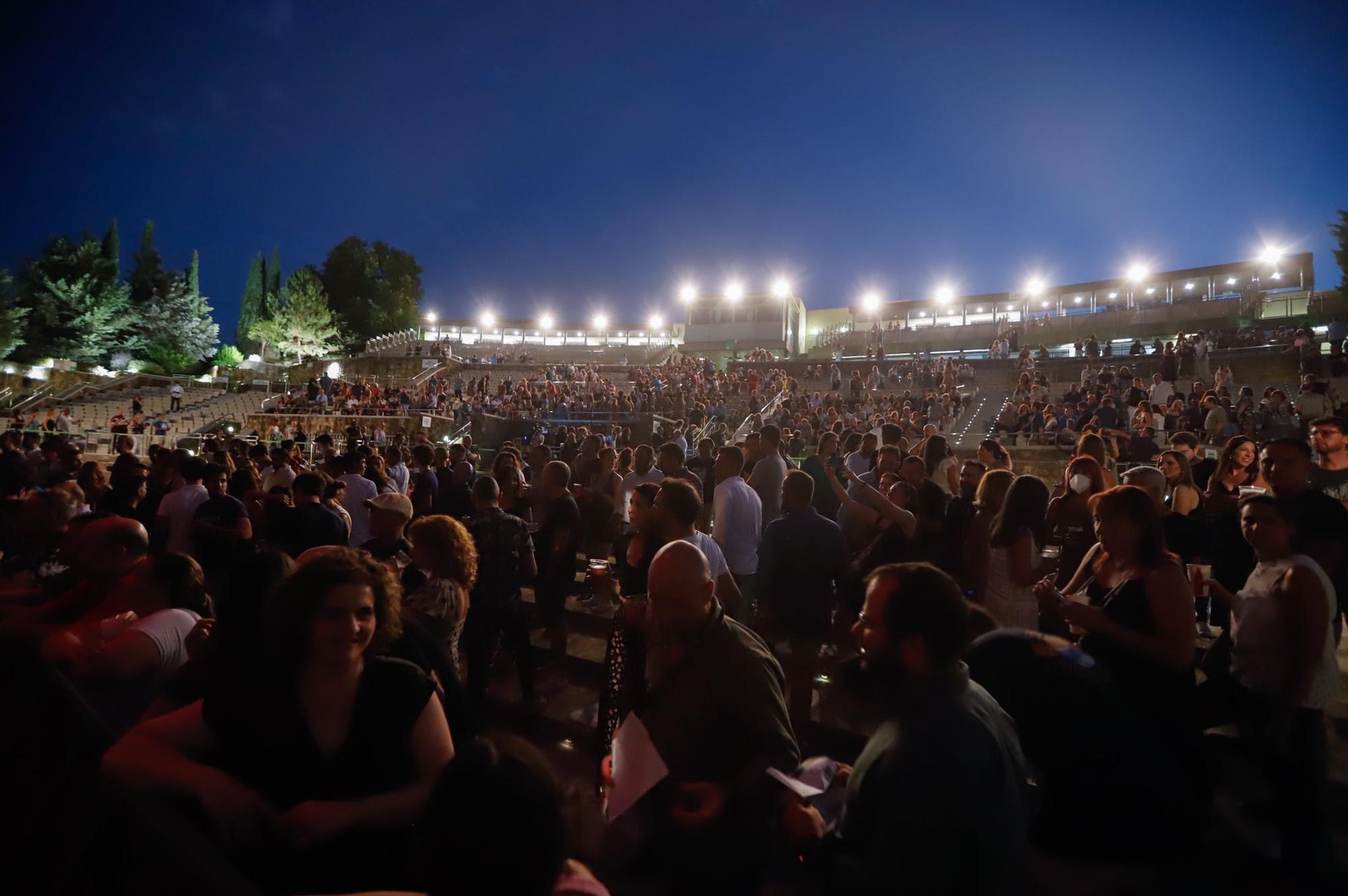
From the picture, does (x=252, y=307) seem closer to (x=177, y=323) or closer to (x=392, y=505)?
(x=177, y=323)

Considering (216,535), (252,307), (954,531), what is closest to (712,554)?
(954,531)

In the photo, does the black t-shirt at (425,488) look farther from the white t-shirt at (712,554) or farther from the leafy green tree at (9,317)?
the leafy green tree at (9,317)

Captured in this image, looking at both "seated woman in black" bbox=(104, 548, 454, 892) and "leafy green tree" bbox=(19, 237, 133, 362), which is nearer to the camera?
"seated woman in black" bbox=(104, 548, 454, 892)

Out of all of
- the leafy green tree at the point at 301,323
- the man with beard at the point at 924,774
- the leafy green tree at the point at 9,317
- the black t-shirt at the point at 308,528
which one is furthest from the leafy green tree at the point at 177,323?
the man with beard at the point at 924,774

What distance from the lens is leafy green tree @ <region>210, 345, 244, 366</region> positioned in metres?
49.3

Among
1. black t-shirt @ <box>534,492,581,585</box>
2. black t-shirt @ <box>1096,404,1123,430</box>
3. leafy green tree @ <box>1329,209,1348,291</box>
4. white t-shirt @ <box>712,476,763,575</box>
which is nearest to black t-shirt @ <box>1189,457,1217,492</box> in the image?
white t-shirt @ <box>712,476,763,575</box>

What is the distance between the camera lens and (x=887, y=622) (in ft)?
5.85

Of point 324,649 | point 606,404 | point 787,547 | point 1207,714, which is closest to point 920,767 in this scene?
point 324,649

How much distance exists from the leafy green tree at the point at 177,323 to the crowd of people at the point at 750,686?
52588 millimetres

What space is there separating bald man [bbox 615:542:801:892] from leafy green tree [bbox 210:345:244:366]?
57.0 m

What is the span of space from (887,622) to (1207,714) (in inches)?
82.2

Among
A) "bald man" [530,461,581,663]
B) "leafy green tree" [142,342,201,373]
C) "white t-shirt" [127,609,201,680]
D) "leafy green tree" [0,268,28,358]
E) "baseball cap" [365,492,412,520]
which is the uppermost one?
"leafy green tree" [0,268,28,358]

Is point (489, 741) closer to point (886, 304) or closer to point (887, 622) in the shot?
point (887, 622)

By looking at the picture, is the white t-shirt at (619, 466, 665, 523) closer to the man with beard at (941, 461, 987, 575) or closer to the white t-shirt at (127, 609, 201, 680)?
the man with beard at (941, 461, 987, 575)
